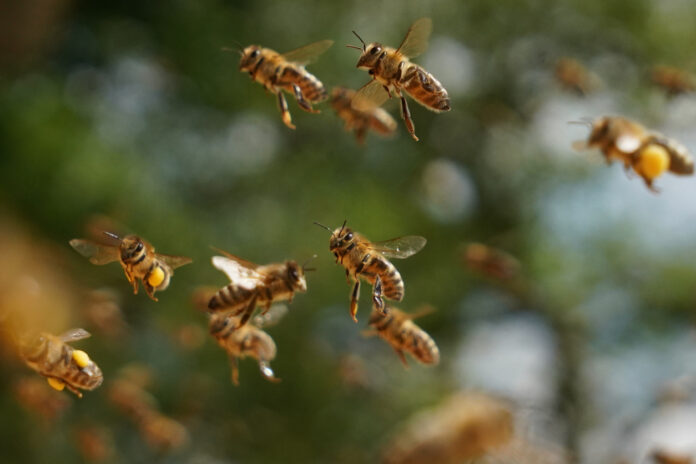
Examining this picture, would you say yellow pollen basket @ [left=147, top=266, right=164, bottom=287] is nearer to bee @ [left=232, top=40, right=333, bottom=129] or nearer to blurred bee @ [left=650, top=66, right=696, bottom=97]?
bee @ [left=232, top=40, right=333, bottom=129]

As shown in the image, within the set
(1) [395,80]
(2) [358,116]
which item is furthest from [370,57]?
(2) [358,116]

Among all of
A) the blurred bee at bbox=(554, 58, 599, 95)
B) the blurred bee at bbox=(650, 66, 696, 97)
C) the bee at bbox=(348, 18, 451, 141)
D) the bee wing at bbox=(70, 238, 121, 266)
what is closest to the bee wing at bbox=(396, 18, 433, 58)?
the bee at bbox=(348, 18, 451, 141)

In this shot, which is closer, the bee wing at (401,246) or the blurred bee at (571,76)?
the bee wing at (401,246)

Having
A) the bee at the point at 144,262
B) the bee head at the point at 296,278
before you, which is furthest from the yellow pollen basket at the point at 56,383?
the bee head at the point at 296,278

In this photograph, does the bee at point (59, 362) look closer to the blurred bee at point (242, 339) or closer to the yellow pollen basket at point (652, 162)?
the blurred bee at point (242, 339)

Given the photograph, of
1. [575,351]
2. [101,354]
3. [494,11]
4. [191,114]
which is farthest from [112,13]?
[575,351]

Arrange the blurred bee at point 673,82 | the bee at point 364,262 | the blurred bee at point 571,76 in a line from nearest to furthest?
the bee at point 364,262 → the blurred bee at point 673,82 → the blurred bee at point 571,76

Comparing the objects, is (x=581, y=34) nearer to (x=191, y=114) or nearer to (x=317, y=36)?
(x=317, y=36)
